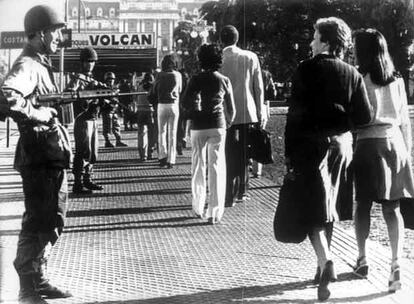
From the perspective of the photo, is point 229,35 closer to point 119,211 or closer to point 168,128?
point 119,211

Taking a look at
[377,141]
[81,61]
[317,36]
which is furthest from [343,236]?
[81,61]

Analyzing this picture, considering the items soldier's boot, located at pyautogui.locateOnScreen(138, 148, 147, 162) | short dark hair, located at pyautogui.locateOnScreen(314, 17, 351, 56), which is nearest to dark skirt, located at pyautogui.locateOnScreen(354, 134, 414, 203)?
short dark hair, located at pyautogui.locateOnScreen(314, 17, 351, 56)

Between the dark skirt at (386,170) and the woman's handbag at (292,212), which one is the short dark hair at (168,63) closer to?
the dark skirt at (386,170)

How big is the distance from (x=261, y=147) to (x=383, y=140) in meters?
2.61

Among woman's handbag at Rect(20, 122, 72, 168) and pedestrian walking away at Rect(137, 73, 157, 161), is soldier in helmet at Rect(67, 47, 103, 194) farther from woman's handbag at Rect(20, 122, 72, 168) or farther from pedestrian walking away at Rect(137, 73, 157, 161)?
pedestrian walking away at Rect(137, 73, 157, 161)

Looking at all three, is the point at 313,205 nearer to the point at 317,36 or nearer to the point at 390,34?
the point at 317,36

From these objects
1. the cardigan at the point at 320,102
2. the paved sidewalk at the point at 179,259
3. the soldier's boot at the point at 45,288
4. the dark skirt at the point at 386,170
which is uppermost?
the cardigan at the point at 320,102

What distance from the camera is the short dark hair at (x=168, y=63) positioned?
11.0m

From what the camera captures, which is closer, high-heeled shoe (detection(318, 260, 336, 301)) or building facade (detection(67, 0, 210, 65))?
high-heeled shoe (detection(318, 260, 336, 301))

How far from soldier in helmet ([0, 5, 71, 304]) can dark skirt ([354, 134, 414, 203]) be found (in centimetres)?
201

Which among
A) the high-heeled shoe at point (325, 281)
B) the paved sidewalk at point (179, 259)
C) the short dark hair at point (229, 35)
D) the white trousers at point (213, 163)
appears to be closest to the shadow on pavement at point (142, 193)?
the paved sidewalk at point (179, 259)

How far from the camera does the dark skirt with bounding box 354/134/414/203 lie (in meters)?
5.17

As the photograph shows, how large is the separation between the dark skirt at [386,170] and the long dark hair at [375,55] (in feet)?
1.35

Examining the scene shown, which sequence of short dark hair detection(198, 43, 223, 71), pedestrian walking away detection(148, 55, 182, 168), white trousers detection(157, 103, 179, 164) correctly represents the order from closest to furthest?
short dark hair detection(198, 43, 223, 71)
pedestrian walking away detection(148, 55, 182, 168)
white trousers detection(157, 103, 179, 164)
